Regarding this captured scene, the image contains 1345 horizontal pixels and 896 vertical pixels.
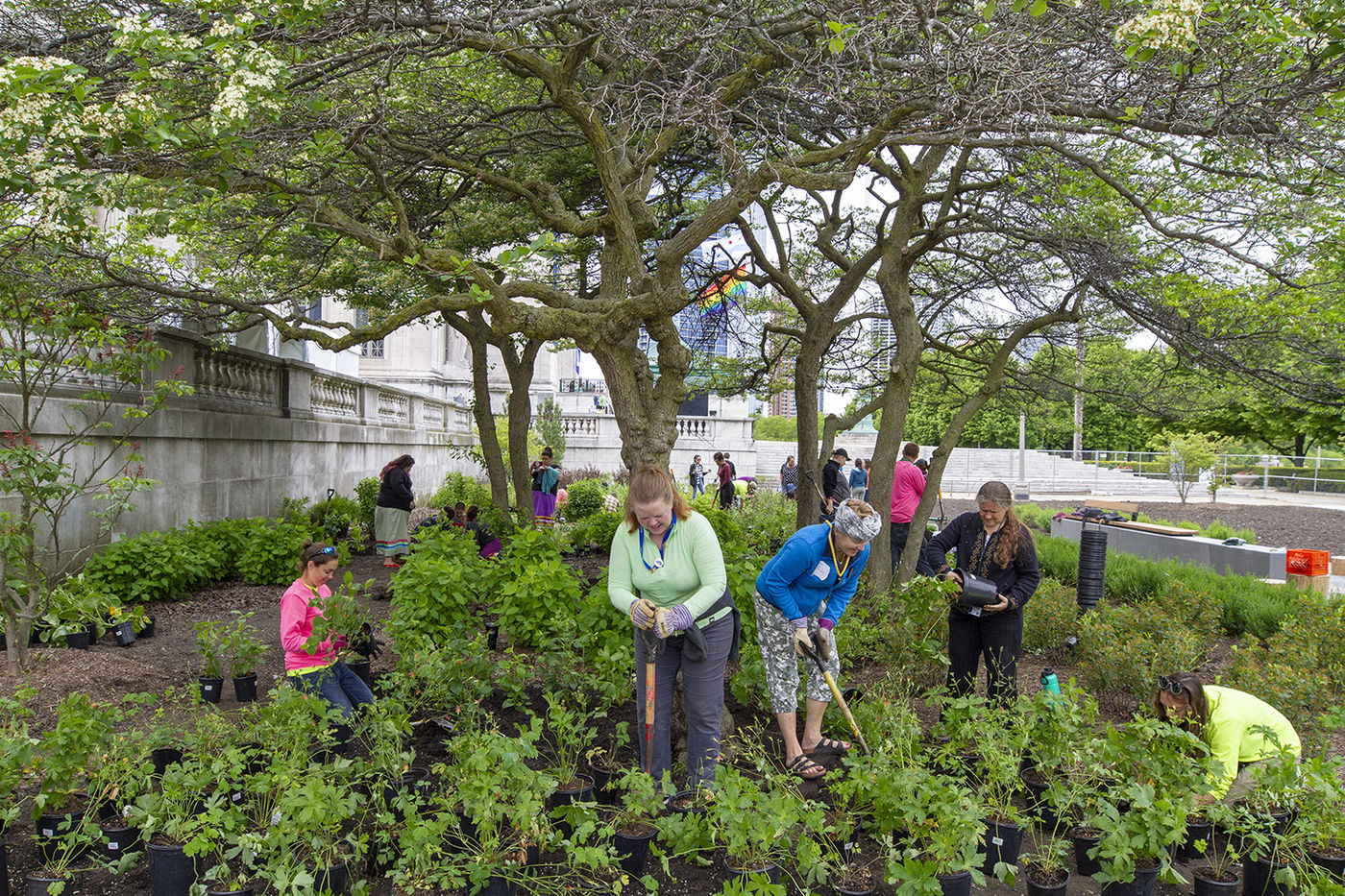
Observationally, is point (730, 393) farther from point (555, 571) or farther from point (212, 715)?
point (212, 715)

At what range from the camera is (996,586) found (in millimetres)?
4719

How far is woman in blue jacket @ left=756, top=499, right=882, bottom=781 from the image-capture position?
415cm

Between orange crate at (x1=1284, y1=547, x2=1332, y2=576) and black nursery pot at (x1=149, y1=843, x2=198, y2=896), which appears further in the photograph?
orange crate at (x1=1284, y1=547, x2=1332, y2=576)

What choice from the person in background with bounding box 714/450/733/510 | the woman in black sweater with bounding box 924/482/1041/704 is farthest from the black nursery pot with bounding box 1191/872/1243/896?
the person in background with bounding box 714/450/733/510

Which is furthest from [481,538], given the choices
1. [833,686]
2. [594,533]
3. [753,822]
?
[753,822]

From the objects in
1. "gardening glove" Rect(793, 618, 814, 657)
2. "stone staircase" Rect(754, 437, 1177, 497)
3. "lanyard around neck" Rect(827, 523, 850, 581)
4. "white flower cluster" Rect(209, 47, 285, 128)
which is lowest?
"stone staircase" Rect(754, 437, 1177, 497)

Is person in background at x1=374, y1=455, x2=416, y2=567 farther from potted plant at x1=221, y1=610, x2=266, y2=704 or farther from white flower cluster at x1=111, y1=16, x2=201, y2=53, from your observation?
white flower cluster at x1=111, y1=16, x2=201, y2=53

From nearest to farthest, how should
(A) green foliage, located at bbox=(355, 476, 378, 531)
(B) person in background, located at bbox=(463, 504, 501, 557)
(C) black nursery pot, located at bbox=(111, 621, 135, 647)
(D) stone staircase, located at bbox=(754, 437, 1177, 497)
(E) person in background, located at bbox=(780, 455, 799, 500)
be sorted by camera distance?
(C) black nursery pot, located at bbox=(111, 621, 135, 647) → (B) person in background, located at bbox=(463, 504, 501, 557) → (A) green foliage, located at bbox=(355, 476, 378, 531) → (E) person in background, located at bbox=(780, 455, 799, 500) → (D) stone staircase, located at bbox=(754, 437, 1177, 497)

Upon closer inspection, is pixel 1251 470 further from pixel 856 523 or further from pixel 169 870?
pixel 169 870

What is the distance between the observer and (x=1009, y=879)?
10.4 ft

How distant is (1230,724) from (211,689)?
5725 mm

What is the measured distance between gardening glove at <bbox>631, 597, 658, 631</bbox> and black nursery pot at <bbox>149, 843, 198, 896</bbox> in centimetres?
190

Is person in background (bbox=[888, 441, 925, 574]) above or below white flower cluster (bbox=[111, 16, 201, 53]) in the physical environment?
below

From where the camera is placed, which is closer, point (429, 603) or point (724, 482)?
point (429, 603)
